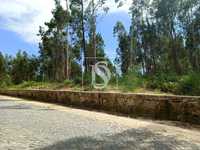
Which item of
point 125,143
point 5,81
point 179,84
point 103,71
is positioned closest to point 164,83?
point 179,84

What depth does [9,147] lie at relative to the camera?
7.54m

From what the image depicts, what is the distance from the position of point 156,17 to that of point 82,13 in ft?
46.5

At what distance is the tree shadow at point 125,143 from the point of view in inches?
301

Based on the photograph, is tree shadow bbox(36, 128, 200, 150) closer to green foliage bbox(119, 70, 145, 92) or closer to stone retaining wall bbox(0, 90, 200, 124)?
stone retaining wall bbox(0, 90, 200, 124)

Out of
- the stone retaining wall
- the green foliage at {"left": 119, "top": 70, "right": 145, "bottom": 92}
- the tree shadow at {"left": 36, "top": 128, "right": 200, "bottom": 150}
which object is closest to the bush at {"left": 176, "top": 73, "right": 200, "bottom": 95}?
the stone retaining wall

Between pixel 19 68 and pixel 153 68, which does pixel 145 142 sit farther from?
pixel 19 68

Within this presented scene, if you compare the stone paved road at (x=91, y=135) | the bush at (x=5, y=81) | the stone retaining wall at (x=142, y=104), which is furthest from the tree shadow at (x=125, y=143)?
the bush at (x=5, y=81)

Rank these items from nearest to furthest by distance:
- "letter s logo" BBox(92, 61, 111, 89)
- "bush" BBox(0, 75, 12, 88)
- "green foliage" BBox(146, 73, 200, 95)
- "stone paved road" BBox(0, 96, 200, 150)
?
"stone paved road" BBox(0, 96, 200, 150)
"green foliage" BBox(146, 73, 200, 95)
"letter s logo" BBox(92, 61, 111, 89)
"bush" BBox(0, 75, 12, 88)

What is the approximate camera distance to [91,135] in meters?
9.05

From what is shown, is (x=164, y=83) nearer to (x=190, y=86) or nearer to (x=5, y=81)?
(x=190, y=86)

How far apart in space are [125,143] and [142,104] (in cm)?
581

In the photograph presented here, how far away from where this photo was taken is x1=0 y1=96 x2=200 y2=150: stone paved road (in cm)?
779

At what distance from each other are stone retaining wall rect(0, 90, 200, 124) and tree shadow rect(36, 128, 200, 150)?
8.56 feet

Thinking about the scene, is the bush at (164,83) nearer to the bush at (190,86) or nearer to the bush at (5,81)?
the bush at (190,86)
